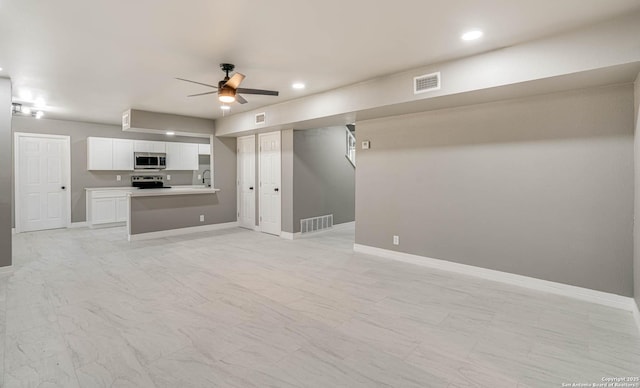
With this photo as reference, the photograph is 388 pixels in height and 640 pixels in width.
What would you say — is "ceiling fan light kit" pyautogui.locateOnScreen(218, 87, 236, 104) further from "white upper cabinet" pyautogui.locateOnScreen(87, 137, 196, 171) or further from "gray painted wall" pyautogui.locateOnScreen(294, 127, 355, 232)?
"white upper cabinet" pyautogui.locateOnScreen(87, 137, 196, 171)

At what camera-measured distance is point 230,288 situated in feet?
11.9

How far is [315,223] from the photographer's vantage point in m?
6.84

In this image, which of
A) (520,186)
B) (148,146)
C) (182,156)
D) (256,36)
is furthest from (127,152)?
(520,186)

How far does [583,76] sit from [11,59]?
5.99m

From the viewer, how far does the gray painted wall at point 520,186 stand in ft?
10.4

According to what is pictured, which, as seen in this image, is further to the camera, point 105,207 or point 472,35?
point 105,207

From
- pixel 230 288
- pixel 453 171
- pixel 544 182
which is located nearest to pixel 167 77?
pixel 230 288

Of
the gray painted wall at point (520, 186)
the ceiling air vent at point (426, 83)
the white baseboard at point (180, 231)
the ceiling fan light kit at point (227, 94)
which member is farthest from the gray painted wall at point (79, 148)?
the ceiling air vent at point (426, 83)

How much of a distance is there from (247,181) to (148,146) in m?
2.96

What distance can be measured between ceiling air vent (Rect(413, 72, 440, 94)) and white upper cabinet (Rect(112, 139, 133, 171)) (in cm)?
726

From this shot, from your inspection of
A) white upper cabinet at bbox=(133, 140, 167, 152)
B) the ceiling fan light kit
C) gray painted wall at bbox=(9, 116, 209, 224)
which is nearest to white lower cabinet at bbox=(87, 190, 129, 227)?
gray painted wall at bbox=(9, 116, 209, 224)

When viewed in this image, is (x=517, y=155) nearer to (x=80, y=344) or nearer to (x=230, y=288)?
(x=230, y=288)

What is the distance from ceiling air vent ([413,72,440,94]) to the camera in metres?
3.67

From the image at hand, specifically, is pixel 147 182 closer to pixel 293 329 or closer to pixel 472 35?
pixel 293 329
